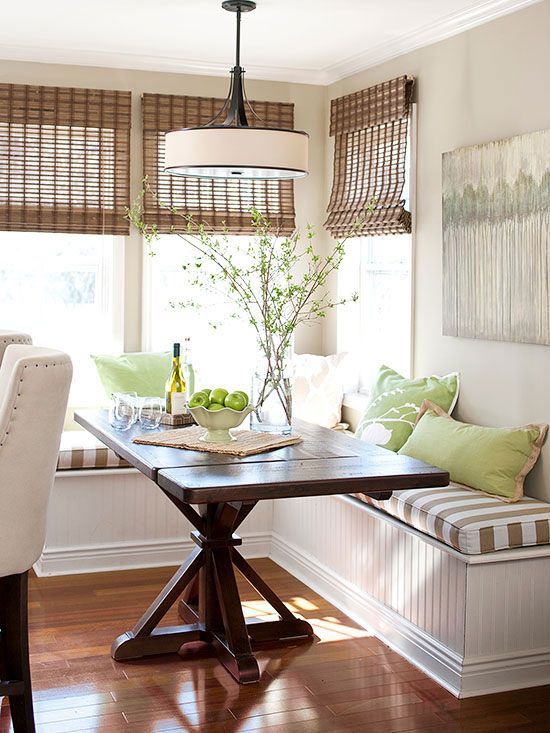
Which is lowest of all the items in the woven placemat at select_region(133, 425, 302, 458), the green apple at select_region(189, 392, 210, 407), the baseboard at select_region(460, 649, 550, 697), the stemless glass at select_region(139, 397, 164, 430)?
the baseboard at select_region(460, 649, 550, 697)

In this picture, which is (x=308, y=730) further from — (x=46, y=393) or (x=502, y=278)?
(x=502, y=278)

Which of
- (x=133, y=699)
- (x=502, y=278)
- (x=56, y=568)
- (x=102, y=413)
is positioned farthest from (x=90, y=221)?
(x=133, y=699)

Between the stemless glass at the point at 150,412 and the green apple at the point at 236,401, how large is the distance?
56 cm

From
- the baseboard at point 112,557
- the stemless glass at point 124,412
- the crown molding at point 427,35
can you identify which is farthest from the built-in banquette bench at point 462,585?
the crown molding at point 427,35

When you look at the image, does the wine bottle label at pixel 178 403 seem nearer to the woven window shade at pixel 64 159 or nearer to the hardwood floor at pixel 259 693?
the hardwood floor at pixel 259 693

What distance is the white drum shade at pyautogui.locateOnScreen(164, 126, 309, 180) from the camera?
348 cm

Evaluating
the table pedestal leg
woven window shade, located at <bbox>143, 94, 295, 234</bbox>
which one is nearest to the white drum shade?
the table pedestal leg

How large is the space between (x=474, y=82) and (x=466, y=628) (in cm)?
230

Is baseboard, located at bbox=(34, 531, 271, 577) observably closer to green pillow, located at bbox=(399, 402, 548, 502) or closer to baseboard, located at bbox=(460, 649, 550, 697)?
green pillow, located at bbox=(399, 402, 548, 502)

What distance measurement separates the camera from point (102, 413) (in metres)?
4.30

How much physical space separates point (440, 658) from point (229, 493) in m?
1.09

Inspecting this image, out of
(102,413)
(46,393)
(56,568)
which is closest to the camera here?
(46,393)

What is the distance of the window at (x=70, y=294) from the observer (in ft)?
17.3

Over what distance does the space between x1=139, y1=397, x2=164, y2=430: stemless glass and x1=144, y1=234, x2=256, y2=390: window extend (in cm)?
137
